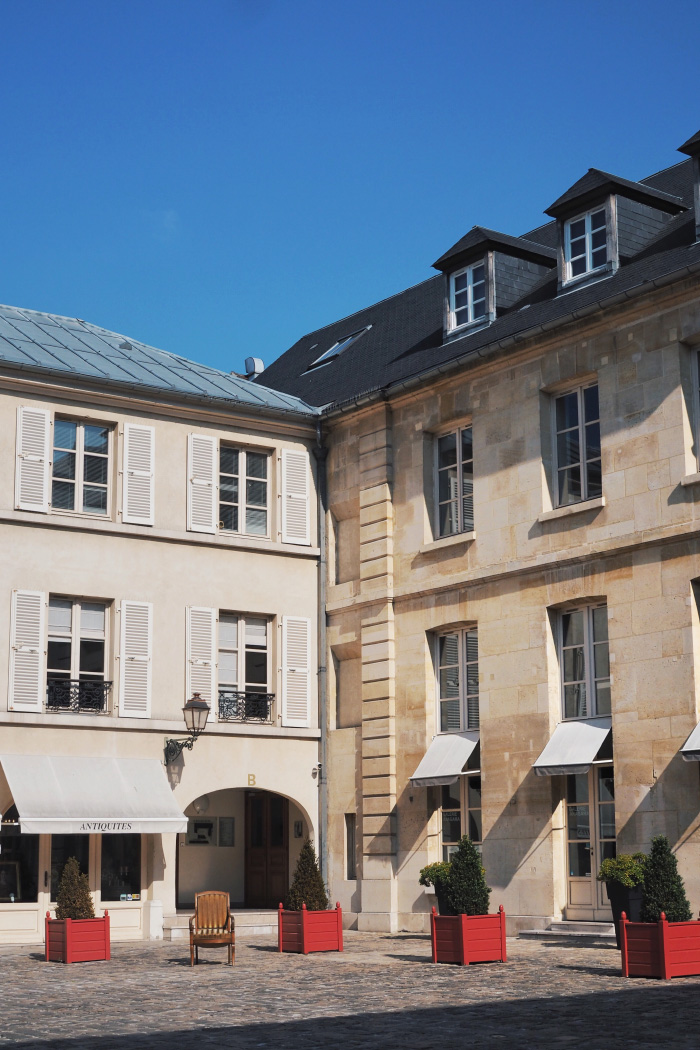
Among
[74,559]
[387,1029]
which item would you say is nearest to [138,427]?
[74,559]

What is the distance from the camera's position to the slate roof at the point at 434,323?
1839 cm

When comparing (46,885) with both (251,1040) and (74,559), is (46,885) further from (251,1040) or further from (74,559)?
(251,1040)

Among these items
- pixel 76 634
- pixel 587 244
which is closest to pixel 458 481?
pixel 587 244

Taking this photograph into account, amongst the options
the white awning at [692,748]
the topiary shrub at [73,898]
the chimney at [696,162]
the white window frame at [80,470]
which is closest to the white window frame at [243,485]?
the white window frame at [80,470]

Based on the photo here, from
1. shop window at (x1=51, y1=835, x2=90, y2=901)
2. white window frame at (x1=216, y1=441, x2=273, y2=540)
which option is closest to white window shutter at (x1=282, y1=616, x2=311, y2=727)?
white window frame at (x1=216, y1=441, x2=273, y2=540)

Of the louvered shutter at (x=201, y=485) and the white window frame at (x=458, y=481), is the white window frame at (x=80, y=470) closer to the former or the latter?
the louvered shutter at (x=201, y=485)

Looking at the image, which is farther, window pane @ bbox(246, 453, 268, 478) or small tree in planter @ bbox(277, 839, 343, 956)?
window pane @ bbox(246, 453, 268, 478)

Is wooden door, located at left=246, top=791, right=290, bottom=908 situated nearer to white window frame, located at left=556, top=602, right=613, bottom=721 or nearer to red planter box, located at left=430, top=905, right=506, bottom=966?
white window frame, located at left=556, top=602, right=613, bottom=721

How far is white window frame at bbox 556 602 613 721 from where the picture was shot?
1800 cm

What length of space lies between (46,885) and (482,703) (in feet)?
21.1

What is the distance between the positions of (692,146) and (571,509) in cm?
499

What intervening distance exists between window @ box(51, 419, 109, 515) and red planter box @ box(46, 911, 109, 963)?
21.3 feet

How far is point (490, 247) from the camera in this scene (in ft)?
69.6

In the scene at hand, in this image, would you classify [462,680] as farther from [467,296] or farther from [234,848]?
[234,848]
